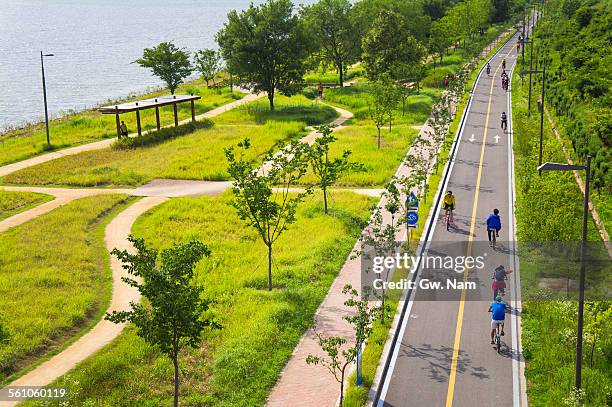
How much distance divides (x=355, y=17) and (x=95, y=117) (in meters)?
33.8

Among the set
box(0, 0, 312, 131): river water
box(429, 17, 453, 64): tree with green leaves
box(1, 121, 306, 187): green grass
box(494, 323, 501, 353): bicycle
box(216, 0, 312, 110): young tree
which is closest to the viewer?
box(494, 323, 501, 353): bicycle

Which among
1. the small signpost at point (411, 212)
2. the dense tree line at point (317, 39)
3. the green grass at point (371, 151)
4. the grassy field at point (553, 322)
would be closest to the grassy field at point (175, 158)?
the green grass at point (371, 151)

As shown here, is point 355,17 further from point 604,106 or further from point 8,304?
point 8,304

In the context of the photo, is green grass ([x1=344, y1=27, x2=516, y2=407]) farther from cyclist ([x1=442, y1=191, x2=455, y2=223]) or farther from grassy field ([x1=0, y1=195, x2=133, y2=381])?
grassy field ([x1=0, y1=195, x2=133, y2=381])

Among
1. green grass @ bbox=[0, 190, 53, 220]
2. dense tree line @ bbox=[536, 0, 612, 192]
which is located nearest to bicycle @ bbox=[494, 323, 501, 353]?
dense tree line @ bbox=[536, 0, 612, 192]

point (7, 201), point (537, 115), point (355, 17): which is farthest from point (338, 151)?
point (355, 17)

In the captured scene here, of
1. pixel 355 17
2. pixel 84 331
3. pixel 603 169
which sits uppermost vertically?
pixel 355 17

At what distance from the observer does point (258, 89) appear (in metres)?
64.9

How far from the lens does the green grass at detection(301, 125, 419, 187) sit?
3778 centimetres

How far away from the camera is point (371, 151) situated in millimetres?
43656

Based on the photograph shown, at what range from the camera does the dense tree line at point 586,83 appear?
3478 centimetres

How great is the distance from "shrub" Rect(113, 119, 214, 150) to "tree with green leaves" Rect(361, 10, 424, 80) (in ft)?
68.0

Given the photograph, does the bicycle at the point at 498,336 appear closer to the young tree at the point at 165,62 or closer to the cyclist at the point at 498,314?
the cyclist at the point at 498,314

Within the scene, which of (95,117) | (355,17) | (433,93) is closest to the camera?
(95,117)
